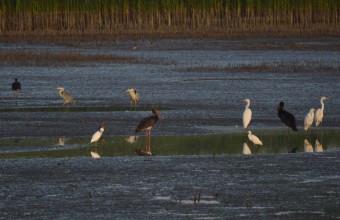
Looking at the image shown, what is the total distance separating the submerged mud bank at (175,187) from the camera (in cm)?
948

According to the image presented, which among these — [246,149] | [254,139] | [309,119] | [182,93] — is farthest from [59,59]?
[246,149]

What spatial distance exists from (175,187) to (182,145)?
141 inches

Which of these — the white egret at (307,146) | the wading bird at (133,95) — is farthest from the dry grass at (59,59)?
the white egret at (307,146)

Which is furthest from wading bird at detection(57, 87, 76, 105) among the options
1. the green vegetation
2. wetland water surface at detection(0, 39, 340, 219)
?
the green vegetation

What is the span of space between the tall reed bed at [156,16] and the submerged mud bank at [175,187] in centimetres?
3370

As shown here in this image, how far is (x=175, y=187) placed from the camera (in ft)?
35.2

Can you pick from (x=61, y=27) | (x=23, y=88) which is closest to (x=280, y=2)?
(x=61, y=27)

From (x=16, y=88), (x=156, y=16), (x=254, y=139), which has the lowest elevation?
(x=254, y=139)

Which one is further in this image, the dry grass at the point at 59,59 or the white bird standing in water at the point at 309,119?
the dry grass at the point at 59,59

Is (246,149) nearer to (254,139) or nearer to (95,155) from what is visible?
(254,139)

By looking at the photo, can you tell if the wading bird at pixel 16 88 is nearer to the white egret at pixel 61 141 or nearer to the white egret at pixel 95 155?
the white egret at pixel 61 141

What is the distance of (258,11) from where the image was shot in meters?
48.8

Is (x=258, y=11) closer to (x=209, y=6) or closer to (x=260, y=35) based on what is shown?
(x=209, y=6)

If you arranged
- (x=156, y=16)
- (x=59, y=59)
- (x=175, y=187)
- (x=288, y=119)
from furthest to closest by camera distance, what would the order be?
(x=156, y=16) < (x=59, y=59) < (x=288, y=119) < (x=175, y=187)
